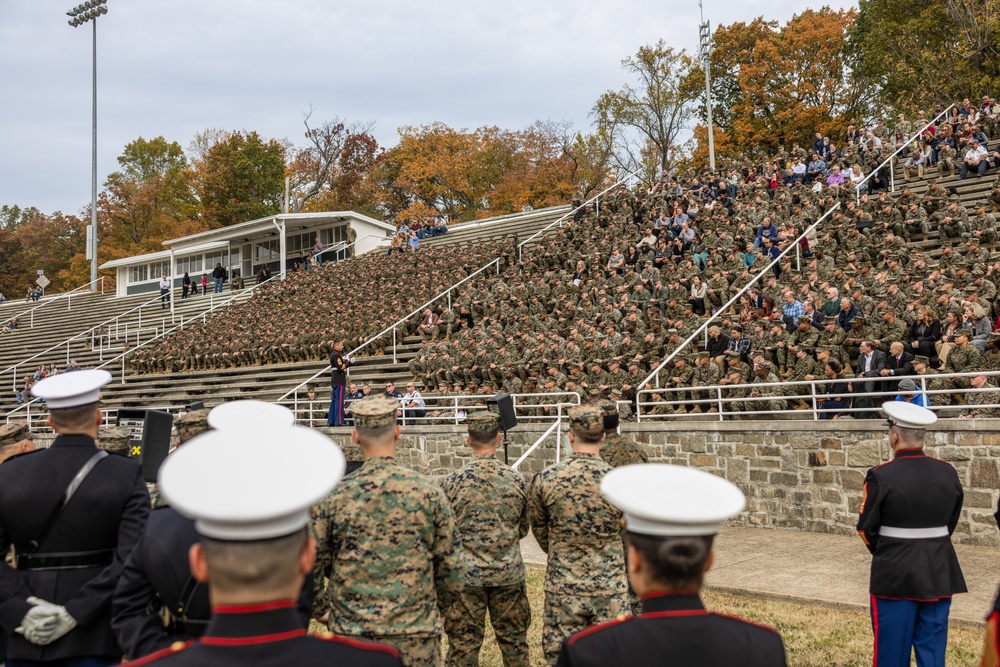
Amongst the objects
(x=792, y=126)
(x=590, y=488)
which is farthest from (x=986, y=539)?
(x=792, y=126)

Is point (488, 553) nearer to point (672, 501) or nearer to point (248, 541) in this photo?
point (672, 501)

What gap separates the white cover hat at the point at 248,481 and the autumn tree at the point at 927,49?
115ft

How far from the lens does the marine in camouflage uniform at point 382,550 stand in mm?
4051

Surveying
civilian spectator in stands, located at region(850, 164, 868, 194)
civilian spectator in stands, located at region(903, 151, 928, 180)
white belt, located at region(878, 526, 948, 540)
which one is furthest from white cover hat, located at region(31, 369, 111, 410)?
civilian spectator in stands, located at region(903, 151, 928, 180)

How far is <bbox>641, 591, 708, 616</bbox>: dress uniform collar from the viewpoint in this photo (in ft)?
7.88

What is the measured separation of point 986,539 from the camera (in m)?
10.7

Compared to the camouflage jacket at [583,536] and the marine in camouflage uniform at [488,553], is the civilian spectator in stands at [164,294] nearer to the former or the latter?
the marine in camouflage uniform at [488,553]

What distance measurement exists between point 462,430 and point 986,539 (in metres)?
9.69

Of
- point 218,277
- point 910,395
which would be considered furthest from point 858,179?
point 218,277

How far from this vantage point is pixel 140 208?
64188 millimetres

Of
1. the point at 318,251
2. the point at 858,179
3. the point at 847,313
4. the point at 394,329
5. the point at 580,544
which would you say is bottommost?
the point at 580,544

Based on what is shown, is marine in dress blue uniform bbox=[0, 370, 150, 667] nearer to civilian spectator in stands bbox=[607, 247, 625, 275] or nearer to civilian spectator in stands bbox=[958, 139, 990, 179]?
civilian spectator in stands bbox=[607, 247, 625, 275]

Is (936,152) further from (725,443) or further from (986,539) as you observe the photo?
(986,539)

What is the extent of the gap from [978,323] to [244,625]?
12.8 m
